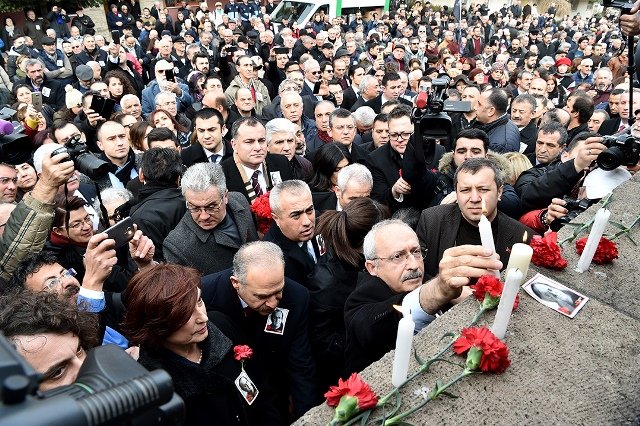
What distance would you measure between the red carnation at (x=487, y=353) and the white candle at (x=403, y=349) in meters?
0.19

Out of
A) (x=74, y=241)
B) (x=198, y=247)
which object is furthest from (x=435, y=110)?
(x=74, y=241)

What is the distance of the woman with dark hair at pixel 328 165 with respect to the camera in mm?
4332

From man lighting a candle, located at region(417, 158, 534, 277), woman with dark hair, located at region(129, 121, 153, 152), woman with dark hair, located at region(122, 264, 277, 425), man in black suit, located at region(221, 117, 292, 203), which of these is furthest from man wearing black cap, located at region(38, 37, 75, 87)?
woman with dark hair, located at region(122, 264, 277, 425)

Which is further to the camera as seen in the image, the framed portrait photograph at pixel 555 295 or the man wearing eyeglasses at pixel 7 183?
the man wearing eyeglasses at pixel 7 183

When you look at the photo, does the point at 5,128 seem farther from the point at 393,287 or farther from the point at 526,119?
the point at 526,119

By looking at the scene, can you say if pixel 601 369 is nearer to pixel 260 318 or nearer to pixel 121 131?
pixel 260 318

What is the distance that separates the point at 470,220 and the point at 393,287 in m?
0.85

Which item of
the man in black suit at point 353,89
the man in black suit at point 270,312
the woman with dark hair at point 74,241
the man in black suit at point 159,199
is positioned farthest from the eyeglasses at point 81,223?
the man in black suit at point 353,89

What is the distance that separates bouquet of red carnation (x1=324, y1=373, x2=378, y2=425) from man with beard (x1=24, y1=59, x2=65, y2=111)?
26.4 ft

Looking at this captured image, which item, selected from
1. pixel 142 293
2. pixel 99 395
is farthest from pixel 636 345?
pixel 142 293

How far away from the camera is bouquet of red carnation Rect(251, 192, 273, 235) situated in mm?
3688

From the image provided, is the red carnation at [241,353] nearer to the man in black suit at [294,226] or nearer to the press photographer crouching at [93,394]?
the man in black suit at [294,226]

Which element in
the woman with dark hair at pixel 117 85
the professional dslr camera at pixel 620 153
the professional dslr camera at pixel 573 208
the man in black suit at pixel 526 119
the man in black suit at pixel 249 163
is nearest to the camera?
the professional dslr camera at pixel 573 208

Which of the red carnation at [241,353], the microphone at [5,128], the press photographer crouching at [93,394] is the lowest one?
the red carnation at [241,353]
